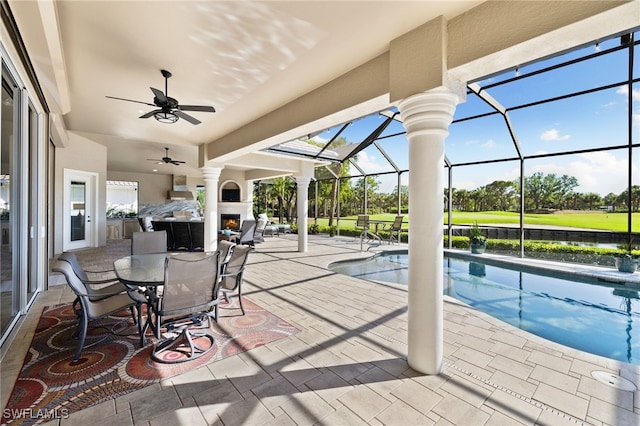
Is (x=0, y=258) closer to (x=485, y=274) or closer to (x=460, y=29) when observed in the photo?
(x=460, y=29)

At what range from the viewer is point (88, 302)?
275cm

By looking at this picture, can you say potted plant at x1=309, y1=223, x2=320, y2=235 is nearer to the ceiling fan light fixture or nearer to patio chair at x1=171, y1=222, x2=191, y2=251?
patio chair at x1=171, y1=222, x2=191, y2=251

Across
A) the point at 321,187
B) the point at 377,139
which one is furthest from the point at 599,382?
the point at 321,187

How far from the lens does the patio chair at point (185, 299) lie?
2.59 metres

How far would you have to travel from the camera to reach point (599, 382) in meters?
2.27

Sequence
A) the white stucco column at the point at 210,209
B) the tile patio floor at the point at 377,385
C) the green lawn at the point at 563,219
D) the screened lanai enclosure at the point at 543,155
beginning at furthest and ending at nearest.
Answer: the white stucco column at the point at 210,209 → the green lawn at the point at 563,219 → the screened lanai enclosure at the point at 543,155 → the tile patio floor at the point at 377,385

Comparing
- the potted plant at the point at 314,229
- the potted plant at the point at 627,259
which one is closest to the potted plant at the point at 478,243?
the potted plant at the point at 627,259

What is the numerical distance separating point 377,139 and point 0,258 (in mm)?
8690

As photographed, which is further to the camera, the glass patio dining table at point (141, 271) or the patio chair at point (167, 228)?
the patio chair at point (167, 228)

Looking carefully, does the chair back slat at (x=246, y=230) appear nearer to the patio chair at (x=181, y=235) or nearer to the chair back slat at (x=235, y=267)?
the patio chair at (x=181, y=235)

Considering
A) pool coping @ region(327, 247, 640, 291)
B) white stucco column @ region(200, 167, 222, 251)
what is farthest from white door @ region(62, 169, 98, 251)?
pool coping @ region(327, 247, 640, 291)

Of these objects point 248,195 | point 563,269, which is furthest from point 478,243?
point 248,195

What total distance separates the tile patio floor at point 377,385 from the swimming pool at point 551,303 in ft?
3.58

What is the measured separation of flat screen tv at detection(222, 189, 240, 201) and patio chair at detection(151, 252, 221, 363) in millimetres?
11388
